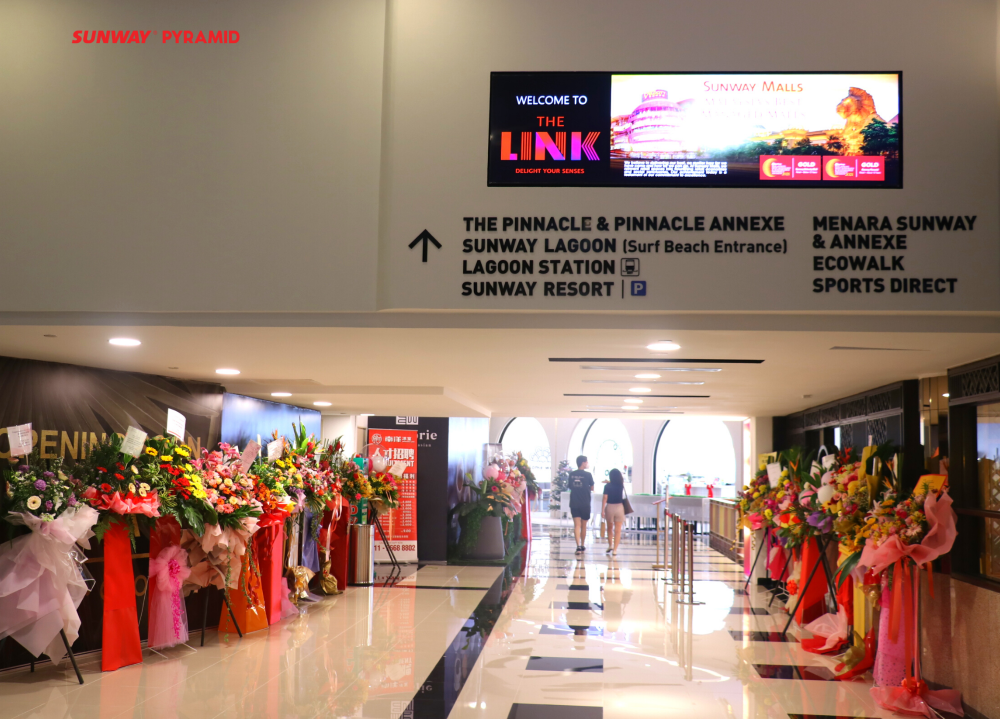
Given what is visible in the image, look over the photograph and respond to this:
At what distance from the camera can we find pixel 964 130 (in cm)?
400

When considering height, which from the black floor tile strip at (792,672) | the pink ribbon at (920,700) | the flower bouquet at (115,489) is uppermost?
the flower bouquet at (115,489)

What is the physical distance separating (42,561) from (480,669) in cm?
293

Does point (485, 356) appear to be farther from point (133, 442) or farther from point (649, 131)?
point (133, 442)

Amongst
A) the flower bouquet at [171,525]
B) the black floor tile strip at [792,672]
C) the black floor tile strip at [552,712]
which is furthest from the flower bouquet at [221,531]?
the black floor tile strip at [792,672]

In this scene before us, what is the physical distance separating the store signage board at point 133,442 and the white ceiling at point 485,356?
19.8 inches

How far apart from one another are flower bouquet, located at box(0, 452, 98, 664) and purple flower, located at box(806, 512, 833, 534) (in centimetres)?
549

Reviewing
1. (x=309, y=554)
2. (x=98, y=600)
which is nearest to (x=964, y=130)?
A: (x=98, y=600)

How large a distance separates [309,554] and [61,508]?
3.72m

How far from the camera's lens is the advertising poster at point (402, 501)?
11797mm

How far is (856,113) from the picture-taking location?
13.4 ft

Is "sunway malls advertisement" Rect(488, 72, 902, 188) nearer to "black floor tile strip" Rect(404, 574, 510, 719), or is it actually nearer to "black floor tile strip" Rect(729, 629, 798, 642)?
"black floor tile strip" Rect(404, 574, 510, 719)

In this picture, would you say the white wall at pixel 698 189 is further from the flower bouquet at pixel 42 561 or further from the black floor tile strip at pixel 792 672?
the black floor tile strip at pixel 792 672

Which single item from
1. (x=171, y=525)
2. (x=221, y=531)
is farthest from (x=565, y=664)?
(x=171, y=525)

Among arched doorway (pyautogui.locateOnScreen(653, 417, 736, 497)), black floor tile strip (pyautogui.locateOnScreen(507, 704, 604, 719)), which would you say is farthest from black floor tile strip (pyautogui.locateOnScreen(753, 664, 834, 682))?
arched doorway (pyautogui.locateOnScreen(653, 417, 736, 497))
